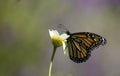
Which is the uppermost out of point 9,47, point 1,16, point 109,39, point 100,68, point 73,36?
point 109,39

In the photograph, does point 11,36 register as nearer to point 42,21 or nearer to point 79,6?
point 42,21

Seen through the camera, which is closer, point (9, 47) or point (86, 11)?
point (9, 47)

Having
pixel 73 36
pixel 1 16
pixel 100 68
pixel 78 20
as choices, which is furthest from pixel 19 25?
pixel 78 20

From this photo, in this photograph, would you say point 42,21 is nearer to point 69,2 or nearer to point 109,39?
point 69,2

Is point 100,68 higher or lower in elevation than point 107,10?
lower

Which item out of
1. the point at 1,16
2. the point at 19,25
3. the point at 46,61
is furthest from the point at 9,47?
the point at 46,61

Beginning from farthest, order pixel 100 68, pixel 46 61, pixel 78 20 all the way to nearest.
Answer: pixel 78 20
pixel 100 68
pixel 46 61

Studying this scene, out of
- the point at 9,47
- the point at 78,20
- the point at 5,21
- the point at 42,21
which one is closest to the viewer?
the point at 9,47
